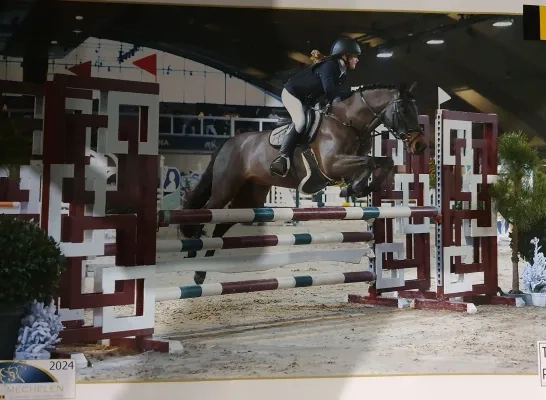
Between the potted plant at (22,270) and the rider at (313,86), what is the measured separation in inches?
29.5

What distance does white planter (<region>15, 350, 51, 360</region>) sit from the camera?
1.80 meters

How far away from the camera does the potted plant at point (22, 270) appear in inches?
65.6

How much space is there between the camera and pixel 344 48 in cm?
206

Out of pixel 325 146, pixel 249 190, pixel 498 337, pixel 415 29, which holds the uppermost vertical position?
pixel 415 29

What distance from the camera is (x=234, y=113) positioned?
202cm

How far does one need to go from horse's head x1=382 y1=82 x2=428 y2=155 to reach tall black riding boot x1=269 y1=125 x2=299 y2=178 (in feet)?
1.08

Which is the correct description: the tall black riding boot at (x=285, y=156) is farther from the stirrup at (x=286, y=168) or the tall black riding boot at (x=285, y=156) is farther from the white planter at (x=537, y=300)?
the white planter at (x=537, y=300)

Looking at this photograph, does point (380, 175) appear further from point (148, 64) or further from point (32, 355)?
point (32, 355)

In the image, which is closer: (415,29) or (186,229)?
(186,229)

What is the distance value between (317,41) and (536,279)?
3.94 feet

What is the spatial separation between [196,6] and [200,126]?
41 centimetres

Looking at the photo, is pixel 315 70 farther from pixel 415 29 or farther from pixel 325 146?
pixel 415 29

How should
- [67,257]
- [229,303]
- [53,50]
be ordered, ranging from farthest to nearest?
[229,303] → [53,50] → [67,257]

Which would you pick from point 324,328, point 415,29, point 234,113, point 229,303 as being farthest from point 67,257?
point 415,29
